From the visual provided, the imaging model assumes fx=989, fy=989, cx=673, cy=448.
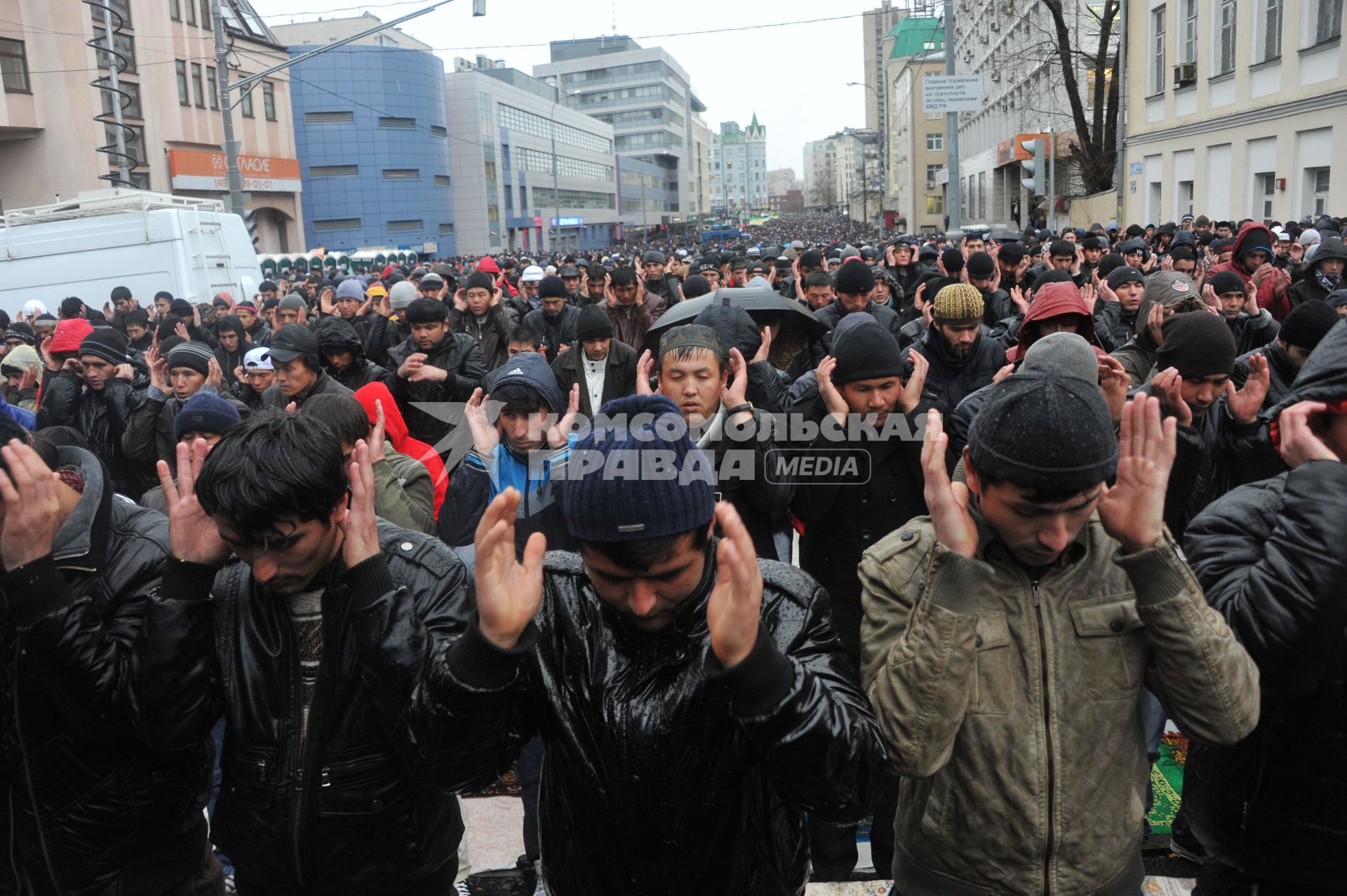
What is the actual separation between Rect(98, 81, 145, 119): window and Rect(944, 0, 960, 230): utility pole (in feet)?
107

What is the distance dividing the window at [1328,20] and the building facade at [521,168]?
43201mm

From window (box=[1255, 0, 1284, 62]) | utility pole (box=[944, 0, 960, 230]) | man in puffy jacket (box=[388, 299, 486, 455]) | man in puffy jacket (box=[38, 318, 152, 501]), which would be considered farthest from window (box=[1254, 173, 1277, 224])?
man in puffy jacket (box=[38, 318, 152, 501])

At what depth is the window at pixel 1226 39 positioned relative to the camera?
22844 mm

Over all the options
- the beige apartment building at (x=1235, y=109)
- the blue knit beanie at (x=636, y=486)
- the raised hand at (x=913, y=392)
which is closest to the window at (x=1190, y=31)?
the beige apartment building at (x=1235, y=109)

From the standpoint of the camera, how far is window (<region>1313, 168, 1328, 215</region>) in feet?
62.0

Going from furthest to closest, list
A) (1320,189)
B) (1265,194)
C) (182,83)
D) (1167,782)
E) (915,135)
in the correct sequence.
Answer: (915,135) < (182,83) < (1265,194) < (1320,189) < (1167,782)

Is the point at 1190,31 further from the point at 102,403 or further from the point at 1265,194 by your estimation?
the point at 102,403

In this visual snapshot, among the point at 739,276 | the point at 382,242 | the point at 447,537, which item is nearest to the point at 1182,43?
the point at 739,276

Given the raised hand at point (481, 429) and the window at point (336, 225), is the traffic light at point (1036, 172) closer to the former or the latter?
the raised hand at point (481, 429)

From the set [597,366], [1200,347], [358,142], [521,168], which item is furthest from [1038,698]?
[521,168]

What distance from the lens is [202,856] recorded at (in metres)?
2.85

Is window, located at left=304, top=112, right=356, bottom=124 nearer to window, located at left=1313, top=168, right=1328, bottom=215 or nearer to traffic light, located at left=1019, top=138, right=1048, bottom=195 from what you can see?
traffic light, located at left=1019, top=138, right=1048, bottom=195

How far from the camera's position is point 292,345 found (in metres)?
5.48

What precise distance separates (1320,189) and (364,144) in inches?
2192
